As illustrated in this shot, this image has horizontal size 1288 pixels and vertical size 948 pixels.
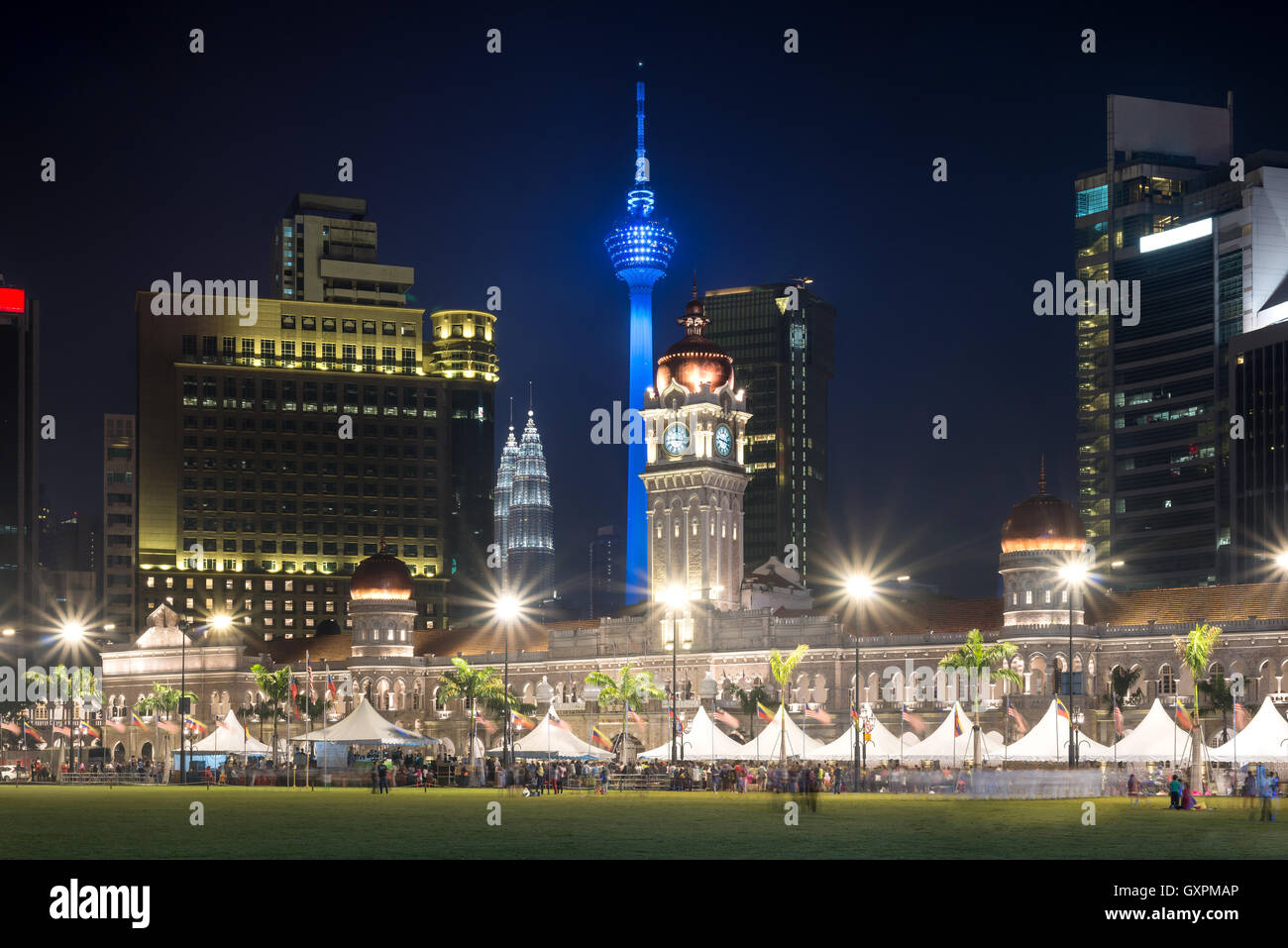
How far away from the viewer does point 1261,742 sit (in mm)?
81938

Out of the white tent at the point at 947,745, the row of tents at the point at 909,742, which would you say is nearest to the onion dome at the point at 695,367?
the row of tents at the point at 909,742

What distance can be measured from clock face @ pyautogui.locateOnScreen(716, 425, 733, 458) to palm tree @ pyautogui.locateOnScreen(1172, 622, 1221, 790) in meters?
42.9

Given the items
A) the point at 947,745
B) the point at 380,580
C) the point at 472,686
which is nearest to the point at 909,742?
the point at 947,745

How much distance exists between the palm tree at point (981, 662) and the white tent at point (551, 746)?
23552 mm

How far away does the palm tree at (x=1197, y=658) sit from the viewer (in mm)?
82062

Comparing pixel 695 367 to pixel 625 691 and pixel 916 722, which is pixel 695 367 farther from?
pixel 916 722

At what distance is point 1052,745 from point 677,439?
209 ft

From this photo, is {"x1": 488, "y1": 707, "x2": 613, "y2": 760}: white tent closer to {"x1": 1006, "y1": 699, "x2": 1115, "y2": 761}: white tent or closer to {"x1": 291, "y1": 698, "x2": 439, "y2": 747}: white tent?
{"x1": 291, "y1": 698, "x2": 439, "y2": 747}: white tent

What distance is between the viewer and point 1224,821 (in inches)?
2341

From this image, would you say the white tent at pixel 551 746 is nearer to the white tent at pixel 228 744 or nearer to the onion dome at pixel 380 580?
the white tent at pixel 228 744

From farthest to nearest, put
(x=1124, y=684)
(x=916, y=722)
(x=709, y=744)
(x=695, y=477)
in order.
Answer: (x=695, y=477) → (x=916, y=722) → (x=1124, y=684) → (x=709, y=744)

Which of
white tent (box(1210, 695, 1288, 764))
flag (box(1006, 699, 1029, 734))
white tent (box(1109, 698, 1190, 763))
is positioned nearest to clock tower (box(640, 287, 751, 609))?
flag (box(1006, 699, 1029, 734))
